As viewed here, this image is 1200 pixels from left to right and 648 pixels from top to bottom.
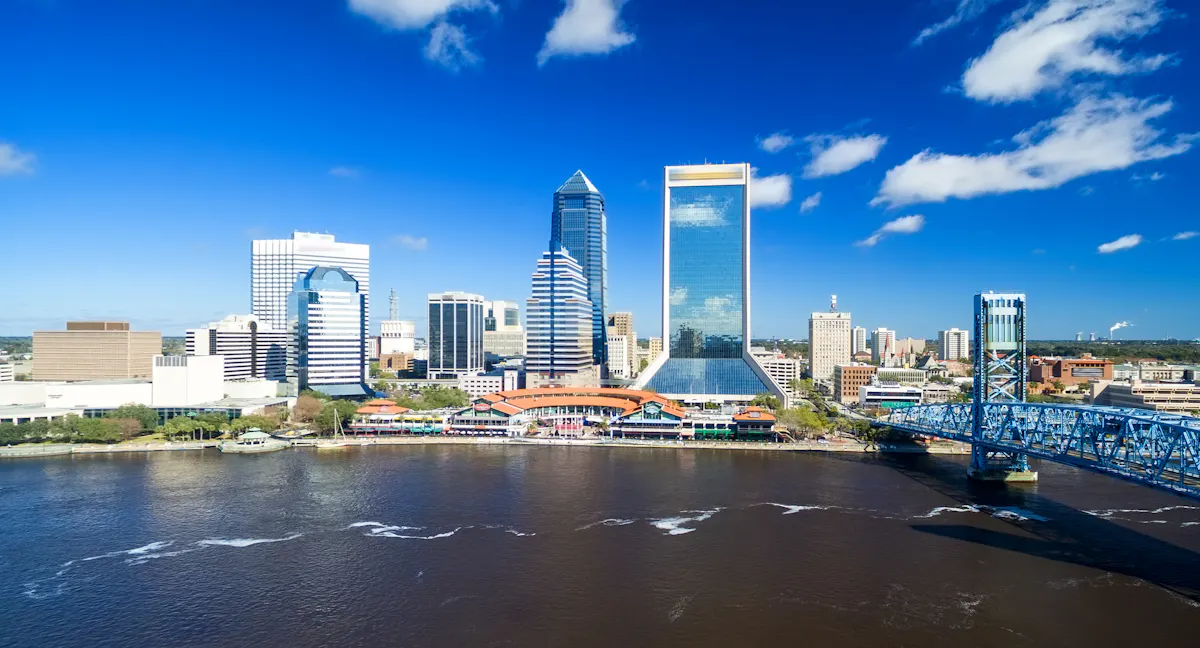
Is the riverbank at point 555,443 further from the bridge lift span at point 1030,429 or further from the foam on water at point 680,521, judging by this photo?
the foam on water at point 680,521

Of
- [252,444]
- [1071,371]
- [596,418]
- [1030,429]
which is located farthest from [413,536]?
[1071,371]

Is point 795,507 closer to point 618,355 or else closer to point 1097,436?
point 1097,436

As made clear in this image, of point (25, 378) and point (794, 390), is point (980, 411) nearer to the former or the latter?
point (794, 390)

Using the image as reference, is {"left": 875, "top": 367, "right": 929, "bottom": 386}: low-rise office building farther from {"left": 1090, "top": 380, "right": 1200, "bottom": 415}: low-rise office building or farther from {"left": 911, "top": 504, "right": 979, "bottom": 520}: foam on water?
{"left": 911, "top": 504, "right": 979, "bottom": 520}: foam on water

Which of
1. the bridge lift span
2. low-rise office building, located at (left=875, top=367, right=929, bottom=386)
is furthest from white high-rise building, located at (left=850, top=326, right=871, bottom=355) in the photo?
the bridge lift span

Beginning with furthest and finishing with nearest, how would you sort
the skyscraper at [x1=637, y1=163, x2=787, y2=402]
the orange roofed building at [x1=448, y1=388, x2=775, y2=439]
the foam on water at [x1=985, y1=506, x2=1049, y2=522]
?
the skyscraper at [x1=637, y1=163, x2=787, y2=402] < the orange roofed building at [x1=448, y1=388, x2=775, y2=439] < the foam on water at [x1=985, y1=506, x2=1049, y2=522]

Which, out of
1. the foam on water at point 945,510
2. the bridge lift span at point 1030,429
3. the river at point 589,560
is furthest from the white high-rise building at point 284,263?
the foam on water at point 945,510
